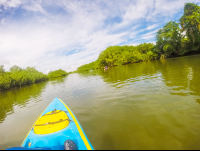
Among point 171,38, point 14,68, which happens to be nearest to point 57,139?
point 171,38

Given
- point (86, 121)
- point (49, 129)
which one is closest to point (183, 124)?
point (86, 121)

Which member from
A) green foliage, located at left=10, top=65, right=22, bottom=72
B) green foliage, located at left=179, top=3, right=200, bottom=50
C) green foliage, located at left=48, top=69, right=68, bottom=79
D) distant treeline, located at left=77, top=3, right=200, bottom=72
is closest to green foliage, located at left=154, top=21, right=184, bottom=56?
distant treeline, located at left=77, top=3, right=200, bottom=72

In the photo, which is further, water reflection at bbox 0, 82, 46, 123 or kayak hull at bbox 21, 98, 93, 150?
water reflection at bbox 0, 82, 46, 123

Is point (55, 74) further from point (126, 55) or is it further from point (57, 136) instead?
→ point (57, 136)

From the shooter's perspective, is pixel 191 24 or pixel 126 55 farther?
pixel 126 55

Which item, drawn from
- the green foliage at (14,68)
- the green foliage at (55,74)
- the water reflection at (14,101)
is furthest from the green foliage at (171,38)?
the green foliage at (14,68)

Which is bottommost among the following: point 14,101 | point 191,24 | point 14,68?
point 14,101

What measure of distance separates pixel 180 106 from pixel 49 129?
18.4 ft

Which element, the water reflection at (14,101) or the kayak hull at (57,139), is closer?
the kayak hull at (57,139)

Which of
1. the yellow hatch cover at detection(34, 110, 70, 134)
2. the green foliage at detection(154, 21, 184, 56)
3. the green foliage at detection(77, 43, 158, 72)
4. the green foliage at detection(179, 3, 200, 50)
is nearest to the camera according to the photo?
the yellow hatch cover at detection(34, 110, 70, 134)

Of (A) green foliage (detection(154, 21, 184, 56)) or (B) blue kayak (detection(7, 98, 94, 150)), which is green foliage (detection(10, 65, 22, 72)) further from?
(A) green foliage (detection(154, 21, 184, 56))

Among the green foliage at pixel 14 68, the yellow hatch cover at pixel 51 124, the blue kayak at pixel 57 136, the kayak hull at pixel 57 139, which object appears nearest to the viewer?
the blue kayak at pixel 57 136

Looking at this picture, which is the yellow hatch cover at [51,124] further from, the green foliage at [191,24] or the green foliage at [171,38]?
the green foliage at [171,38]

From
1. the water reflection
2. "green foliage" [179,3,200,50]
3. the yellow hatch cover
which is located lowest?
the water reflection
